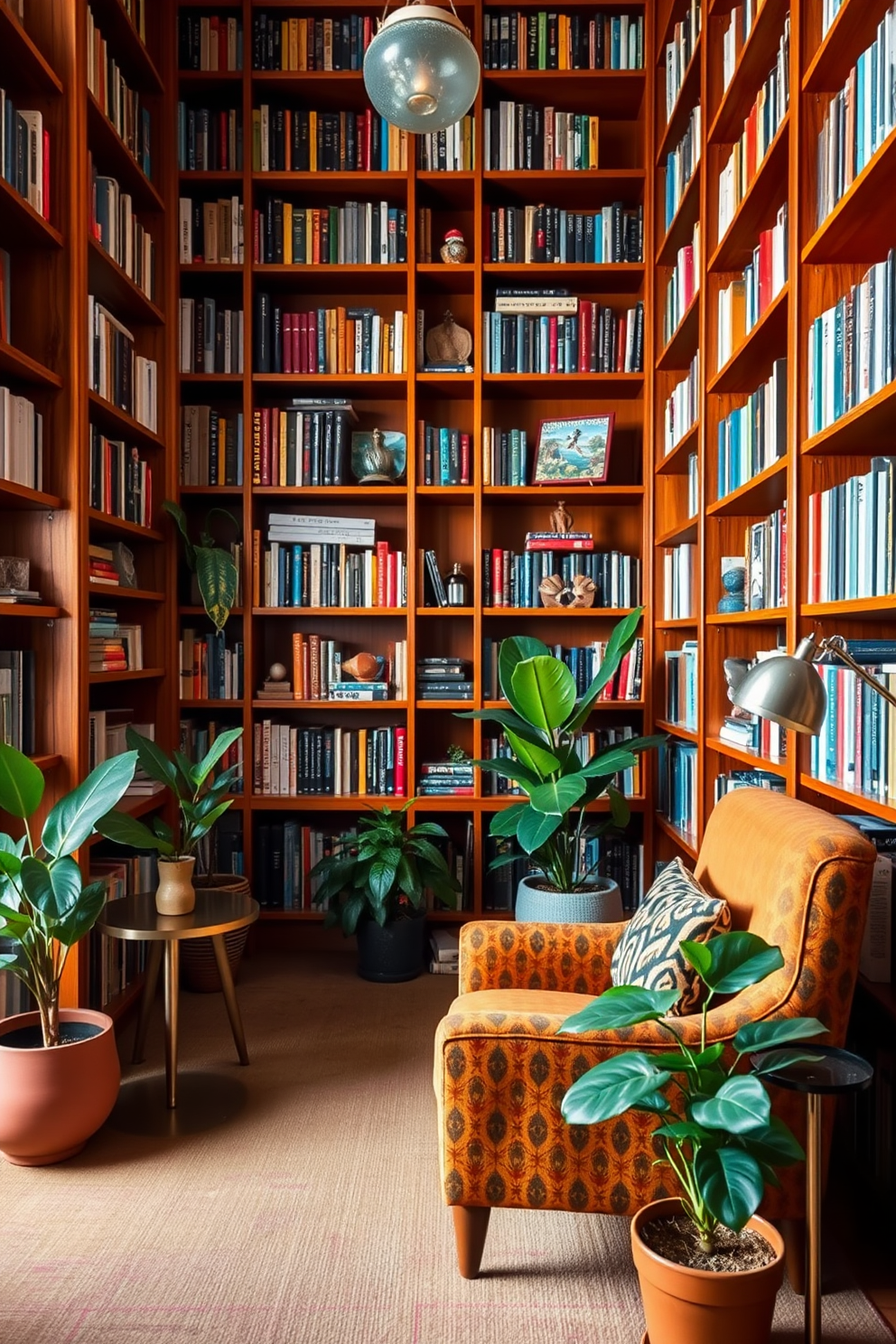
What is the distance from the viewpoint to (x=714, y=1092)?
1.47 metres

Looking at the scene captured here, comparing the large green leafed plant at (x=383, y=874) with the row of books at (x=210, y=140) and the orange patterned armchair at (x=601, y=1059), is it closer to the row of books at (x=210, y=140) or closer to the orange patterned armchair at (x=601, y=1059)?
the orange patterned armchair at (x=601, y=1059)

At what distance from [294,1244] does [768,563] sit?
181 cm

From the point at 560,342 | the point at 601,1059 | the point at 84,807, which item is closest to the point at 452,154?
the point at 560,342

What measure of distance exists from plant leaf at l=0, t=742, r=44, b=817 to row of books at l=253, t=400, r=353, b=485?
1821 mm

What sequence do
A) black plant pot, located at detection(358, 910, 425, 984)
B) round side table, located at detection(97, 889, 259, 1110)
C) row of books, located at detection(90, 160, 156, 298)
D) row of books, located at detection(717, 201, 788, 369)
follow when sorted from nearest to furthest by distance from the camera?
row of books, located at detection(717, 201, 788, 369) < round side table, located at detection(97, 889, 259, 1110) < row of books, located at detection(90, 160, 156, 298) < black plant pot, located at detection(358, 910, 425, 984)

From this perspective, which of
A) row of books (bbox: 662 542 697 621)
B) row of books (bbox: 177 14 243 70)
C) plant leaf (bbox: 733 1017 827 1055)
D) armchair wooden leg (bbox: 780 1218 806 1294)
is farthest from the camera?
row of books (bbox: 177 14 243 70)

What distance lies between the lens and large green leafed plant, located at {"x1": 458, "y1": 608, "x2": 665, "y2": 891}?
2.95 metres

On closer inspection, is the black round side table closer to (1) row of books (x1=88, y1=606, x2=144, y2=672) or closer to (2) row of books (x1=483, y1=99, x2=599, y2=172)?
(1) row of books (x1=88, y1=606, x2=144, y2=672)

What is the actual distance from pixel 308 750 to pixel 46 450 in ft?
5.07

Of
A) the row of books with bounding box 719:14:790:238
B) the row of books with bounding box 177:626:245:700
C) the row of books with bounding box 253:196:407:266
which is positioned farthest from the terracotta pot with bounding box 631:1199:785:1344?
the row of books with bounding box 253:196:407:266

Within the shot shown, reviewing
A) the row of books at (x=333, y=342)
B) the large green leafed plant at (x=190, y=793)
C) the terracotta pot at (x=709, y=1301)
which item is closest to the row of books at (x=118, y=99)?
the row of books at (x=333, y=342)

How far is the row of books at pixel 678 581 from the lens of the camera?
3.34 m

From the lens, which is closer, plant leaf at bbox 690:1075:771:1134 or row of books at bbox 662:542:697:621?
plant leaf at bbox 690:1075:771:1134

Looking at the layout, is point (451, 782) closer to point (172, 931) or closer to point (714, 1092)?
point (172, 931)
